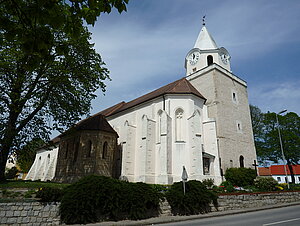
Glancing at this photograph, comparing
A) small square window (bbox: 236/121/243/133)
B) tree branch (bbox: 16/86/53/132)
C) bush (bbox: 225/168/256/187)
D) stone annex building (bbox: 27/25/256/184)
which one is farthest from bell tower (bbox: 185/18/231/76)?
tree branch (bbox: 16/86/53/132)

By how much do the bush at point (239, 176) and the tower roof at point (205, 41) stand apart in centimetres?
1667

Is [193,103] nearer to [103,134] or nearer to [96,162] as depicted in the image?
[103,134]

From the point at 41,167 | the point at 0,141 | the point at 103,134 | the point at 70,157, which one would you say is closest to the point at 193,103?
the point at 103,134

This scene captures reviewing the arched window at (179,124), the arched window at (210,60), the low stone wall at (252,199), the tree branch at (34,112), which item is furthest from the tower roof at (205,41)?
the tree branch at (34,112)

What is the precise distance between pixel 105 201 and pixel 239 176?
16.3 metres

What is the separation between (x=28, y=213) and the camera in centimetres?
Result: 831

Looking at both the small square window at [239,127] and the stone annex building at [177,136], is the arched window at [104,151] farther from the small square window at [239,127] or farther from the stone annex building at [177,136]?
the small square window at [239,127]

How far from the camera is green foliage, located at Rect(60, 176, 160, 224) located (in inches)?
338

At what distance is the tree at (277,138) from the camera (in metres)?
31.6

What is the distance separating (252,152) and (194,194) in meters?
18.6

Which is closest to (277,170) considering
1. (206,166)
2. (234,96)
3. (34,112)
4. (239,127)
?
(239,127)

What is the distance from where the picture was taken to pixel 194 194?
11.2 m

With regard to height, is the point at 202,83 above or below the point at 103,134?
above

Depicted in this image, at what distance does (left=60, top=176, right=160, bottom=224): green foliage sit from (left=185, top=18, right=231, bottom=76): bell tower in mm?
22029
